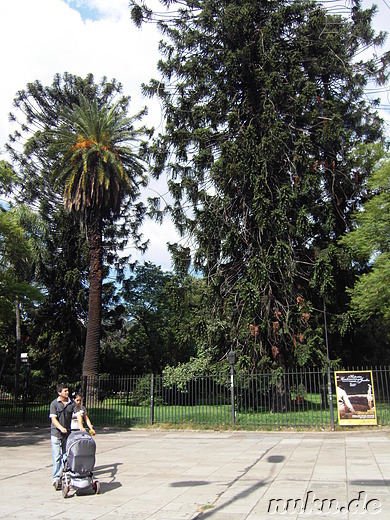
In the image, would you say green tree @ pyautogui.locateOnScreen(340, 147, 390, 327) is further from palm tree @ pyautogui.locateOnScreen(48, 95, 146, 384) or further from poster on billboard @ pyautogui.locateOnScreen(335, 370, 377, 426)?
palm tree @ pyautogui.locateOnScreen(48, 95, 146, 384)

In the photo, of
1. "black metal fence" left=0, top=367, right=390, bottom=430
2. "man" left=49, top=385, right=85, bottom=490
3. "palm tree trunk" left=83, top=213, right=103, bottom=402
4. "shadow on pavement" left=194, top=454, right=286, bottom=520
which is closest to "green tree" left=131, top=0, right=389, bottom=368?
"black metal fence" left=0, top=367, right=390, bottom=430

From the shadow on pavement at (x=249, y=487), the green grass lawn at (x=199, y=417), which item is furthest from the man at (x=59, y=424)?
the green grass lawn at (x=199, y=417)

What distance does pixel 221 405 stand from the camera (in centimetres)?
1914

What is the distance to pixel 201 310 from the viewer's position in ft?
67.7

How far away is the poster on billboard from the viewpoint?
563 inches

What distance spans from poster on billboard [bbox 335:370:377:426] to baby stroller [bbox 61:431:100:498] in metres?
9.75

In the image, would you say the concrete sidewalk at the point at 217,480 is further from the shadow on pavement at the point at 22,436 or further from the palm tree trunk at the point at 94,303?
the palm tree trunk at the point at 94,303

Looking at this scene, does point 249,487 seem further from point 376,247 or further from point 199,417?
point 376,247

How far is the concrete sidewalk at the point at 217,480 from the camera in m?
5.88

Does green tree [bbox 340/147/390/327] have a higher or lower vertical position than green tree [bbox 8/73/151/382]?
lower

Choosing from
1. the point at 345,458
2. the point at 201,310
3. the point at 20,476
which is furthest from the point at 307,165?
the point at 20,476

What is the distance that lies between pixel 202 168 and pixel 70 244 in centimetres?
1382

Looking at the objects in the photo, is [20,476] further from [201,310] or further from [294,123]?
[294,123]

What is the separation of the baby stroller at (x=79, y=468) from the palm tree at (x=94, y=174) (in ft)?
50.9
